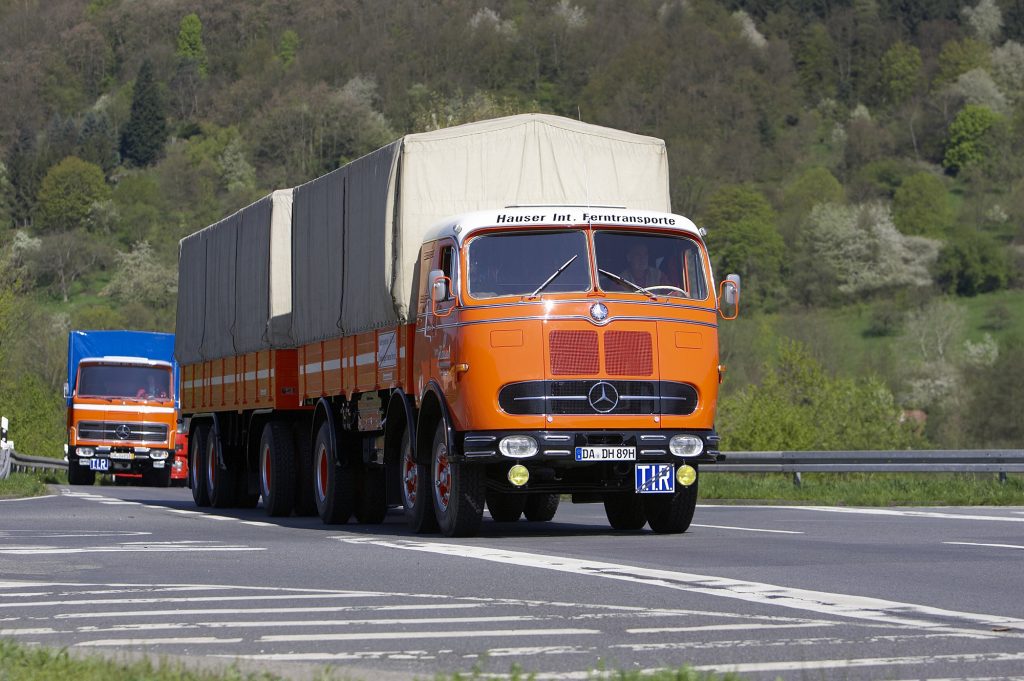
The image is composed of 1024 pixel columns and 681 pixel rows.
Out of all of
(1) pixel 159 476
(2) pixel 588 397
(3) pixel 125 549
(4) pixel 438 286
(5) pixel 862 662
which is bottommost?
(5) pixel 862 662

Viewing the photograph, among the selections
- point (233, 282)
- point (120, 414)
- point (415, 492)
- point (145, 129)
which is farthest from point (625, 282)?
point (145, 129)

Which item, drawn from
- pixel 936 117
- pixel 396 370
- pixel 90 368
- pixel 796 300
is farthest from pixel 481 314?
pixel 936 117

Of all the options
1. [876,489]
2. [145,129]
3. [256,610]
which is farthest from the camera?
[145,129]

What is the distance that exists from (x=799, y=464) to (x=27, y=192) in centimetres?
15486

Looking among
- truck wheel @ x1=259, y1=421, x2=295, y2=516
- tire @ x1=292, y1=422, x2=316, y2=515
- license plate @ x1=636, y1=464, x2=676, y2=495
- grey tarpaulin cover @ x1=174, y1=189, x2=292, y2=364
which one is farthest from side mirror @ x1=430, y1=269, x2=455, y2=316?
truck wheel @ x1=259, y1=421, x2=295, y2=516

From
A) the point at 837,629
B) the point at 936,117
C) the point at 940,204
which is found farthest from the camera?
the point at 936,117

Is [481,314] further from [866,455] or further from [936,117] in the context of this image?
[936,117]

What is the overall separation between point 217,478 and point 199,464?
138 centimetres

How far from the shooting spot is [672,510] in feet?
55.6

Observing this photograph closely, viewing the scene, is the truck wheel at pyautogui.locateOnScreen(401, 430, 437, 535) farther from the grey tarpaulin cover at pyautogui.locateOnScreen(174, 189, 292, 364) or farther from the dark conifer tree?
the dark conifer tree

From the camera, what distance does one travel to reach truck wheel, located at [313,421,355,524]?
64.4ft

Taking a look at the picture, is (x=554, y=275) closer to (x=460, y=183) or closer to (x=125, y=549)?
(x=460, y=183)

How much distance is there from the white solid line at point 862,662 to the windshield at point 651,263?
28.4 ft

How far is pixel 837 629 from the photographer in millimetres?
A: 8680
